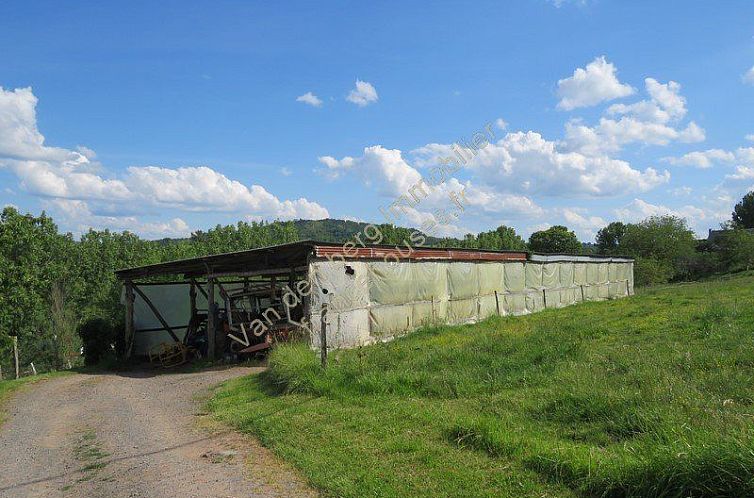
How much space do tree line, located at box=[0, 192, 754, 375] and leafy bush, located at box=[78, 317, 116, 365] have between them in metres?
0.27

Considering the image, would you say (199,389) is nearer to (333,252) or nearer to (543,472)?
(333,252)

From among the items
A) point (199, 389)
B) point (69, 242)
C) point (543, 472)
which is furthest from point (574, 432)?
point (69, 242)

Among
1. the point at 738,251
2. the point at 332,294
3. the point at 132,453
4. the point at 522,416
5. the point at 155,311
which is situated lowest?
the point at 132,453

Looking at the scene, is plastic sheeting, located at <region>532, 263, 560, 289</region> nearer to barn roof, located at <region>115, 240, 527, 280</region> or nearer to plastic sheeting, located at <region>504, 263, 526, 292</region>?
plastic sheeting, located at <region>504, 263, 526, 292</region>

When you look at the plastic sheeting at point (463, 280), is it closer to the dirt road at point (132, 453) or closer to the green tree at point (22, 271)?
the dirt road at point (132, 453)

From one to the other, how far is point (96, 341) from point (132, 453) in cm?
1525

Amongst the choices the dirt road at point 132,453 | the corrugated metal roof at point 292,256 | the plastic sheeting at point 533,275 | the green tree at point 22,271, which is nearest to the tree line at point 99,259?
the green tree at point 22,271

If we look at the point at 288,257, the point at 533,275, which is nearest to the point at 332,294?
the point at 288,257

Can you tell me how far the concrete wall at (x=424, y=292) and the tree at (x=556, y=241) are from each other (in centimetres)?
5936

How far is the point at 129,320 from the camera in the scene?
19.8m

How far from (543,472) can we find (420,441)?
1.51 metres

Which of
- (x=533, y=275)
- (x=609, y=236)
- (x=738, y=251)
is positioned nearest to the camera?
(x=533, y=275)

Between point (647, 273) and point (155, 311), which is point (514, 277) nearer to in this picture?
point (155, 311)

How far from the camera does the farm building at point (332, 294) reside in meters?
13.9
